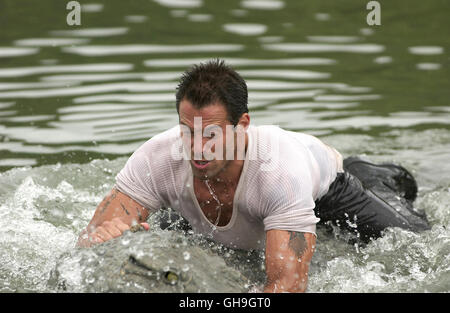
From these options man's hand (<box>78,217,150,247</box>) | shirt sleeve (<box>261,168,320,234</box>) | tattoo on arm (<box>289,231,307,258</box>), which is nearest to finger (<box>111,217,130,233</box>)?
man's hand (<box>78,217,150,247</box>)

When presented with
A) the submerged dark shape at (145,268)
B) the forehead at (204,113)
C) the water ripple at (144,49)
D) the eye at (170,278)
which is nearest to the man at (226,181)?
the forehead at (204,113)

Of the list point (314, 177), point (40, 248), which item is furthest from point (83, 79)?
point (314, 177)

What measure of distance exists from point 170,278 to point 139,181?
1008mm

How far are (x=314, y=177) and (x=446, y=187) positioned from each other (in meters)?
2.44

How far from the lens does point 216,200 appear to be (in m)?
5.03

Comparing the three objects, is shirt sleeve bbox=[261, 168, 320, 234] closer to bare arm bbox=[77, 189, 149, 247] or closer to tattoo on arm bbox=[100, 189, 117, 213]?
bare arm bbox=[77, 189, 149, 247]

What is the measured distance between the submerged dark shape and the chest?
42 cm

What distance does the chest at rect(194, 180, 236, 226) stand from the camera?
16.4ft

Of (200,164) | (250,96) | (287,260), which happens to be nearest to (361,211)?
(287,260)

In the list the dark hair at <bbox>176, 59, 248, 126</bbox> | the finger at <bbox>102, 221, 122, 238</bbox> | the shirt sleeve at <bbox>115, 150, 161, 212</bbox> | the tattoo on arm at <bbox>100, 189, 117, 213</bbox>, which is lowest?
the finger at <bbox>102, 221, 122, 238</bbox>

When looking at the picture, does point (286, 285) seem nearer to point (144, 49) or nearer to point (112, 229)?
point (112, 229)

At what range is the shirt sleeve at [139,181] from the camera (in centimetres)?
513

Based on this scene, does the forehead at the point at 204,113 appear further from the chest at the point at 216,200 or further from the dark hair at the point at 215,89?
the chest at the point at 216,200
